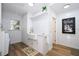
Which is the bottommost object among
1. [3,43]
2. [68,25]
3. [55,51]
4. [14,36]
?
[55,51]

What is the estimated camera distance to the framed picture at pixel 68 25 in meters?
0.84

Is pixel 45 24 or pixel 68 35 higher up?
pixel 45 24

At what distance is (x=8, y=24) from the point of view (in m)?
0.86

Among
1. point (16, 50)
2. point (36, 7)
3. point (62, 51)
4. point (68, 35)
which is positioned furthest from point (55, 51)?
point (36, 7)

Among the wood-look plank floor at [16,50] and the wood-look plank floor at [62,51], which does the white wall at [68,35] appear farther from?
the wood-look plank floor at [16,50]

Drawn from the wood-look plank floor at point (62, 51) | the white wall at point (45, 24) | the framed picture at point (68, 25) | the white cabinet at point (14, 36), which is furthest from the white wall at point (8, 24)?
the framed picture at point (68, 25)

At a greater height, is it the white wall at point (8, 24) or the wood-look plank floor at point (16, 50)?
the white wall at point (8, 24)

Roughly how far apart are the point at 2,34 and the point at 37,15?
2.37 feet

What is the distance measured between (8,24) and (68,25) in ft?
3.34

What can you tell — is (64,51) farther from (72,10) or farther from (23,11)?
(23,11)

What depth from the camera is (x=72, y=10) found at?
82 centimetres

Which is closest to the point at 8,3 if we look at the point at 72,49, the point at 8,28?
the point at 8,28

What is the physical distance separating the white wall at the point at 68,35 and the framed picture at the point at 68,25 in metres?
0.05

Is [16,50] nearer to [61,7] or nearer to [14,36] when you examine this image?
[14,36]
